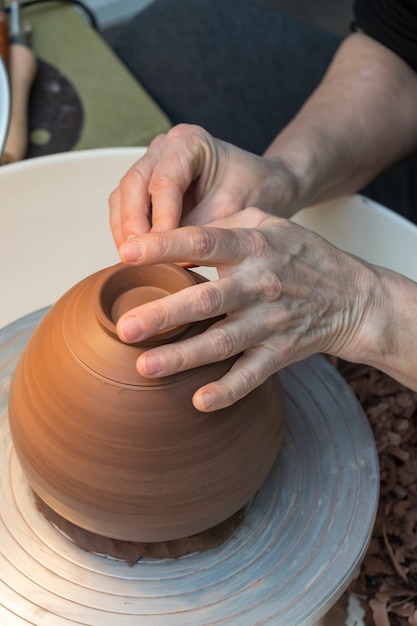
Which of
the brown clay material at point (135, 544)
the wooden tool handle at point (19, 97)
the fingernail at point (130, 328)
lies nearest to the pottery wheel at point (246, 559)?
the brown clay material at point (135, 544)

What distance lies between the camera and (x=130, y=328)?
624mm

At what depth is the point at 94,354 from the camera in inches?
26.9

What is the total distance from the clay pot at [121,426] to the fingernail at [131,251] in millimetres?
69

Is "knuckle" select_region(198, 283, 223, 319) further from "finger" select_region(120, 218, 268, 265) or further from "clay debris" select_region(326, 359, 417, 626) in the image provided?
"clay debris" select_region(326, 359, 417, 626)

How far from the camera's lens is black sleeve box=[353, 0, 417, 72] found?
3.90 ft

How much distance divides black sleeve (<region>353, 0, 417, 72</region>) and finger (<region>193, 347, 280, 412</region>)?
2.48ft

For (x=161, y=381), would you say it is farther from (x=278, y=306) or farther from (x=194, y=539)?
(x=194, y=539)

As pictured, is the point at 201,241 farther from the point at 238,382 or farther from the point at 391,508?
the point at 391,508

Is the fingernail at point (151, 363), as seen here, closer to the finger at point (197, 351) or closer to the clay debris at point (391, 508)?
the finger at point (197, 351)

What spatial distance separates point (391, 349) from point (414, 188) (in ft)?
2.10

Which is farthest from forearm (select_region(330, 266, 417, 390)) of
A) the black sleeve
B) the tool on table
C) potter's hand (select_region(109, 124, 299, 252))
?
the tool on table

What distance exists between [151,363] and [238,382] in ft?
0.31

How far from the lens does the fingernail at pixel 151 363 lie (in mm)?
643

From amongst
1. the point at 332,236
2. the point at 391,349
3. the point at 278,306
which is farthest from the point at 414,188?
the point at 278,306
